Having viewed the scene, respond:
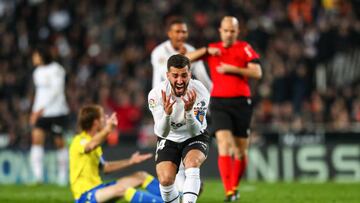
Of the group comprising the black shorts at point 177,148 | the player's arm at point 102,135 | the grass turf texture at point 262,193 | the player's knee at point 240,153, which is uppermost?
the player's arm at point 102,135

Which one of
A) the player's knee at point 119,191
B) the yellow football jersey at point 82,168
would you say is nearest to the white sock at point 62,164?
the yellow football jersey at point 82,168

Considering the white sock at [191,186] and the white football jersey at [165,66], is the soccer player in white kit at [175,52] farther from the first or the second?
the white sock at [191,186]

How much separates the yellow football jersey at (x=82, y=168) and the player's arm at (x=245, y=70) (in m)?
2.60

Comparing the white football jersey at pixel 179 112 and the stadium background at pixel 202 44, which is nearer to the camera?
the white football jersey at pixel 179 112

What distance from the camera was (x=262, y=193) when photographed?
13.8m

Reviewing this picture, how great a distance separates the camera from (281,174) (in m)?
18.9

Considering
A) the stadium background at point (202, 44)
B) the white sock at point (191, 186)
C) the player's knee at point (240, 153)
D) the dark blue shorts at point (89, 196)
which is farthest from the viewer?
the stadium background at point (202, 44)

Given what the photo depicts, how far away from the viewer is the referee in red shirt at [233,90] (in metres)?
12.6

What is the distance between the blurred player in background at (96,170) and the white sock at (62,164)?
649 cm

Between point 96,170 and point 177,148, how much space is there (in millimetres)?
1133

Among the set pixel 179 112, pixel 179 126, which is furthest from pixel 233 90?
pixel 179 112

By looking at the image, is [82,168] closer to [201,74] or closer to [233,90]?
[201,74]

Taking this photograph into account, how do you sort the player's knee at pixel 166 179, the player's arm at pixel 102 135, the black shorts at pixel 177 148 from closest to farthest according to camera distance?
the player's knee at pixel 166 179 → the black shorts at pixel 177 148 → the player's arm at pixel 102 135

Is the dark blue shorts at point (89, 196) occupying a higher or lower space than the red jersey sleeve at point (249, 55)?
lower
